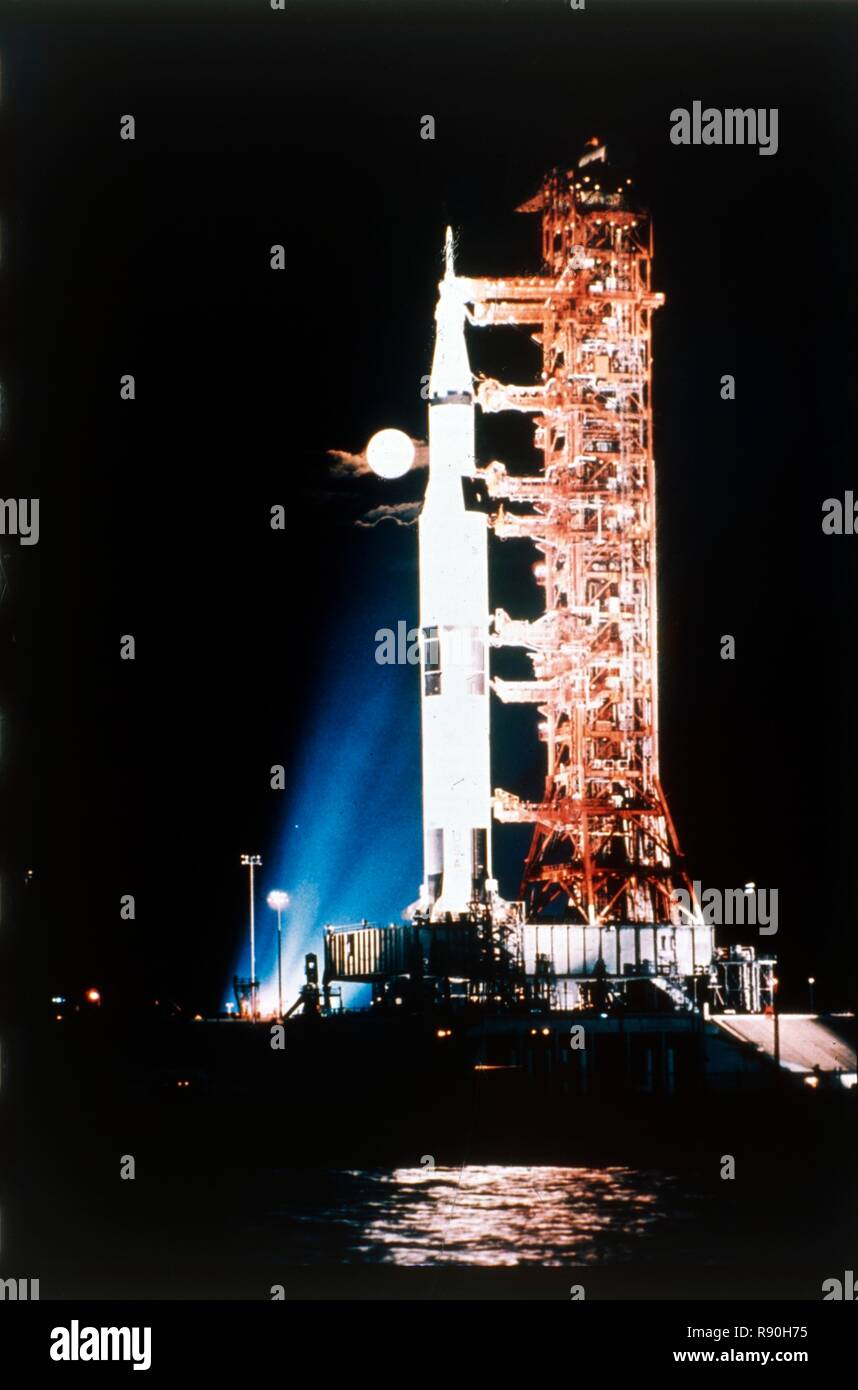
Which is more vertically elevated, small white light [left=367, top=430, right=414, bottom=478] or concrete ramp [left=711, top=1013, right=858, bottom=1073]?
small white light [left=367, top=430, right=414, bottom=478]

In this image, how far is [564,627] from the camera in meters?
42.9

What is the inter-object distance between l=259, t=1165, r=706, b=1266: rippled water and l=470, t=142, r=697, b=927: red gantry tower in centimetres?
1090

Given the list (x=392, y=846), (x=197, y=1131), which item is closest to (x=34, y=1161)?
(x=197, y=1131)

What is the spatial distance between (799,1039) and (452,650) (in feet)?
32.9

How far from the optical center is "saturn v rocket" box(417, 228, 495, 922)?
42688mm

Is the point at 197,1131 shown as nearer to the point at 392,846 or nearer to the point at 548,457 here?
the point at 392,846

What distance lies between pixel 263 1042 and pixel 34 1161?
17.1 metres

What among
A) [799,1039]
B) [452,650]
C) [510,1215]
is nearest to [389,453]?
[452,650]

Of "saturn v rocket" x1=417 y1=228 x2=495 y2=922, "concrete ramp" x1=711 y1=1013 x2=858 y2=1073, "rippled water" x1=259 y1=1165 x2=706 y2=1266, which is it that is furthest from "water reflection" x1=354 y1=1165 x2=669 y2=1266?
"saturn v rocket" x1=417 y1=228 x2=495 y2=922

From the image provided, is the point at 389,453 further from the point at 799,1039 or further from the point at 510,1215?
the point at 510,1215

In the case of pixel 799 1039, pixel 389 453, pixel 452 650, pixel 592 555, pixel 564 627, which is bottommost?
pixel 799 1039

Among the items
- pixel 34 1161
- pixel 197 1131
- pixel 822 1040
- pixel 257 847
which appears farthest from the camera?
pixel 257 847

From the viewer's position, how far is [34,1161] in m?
21.5

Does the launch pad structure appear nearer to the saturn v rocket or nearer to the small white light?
the saturn v rocket
